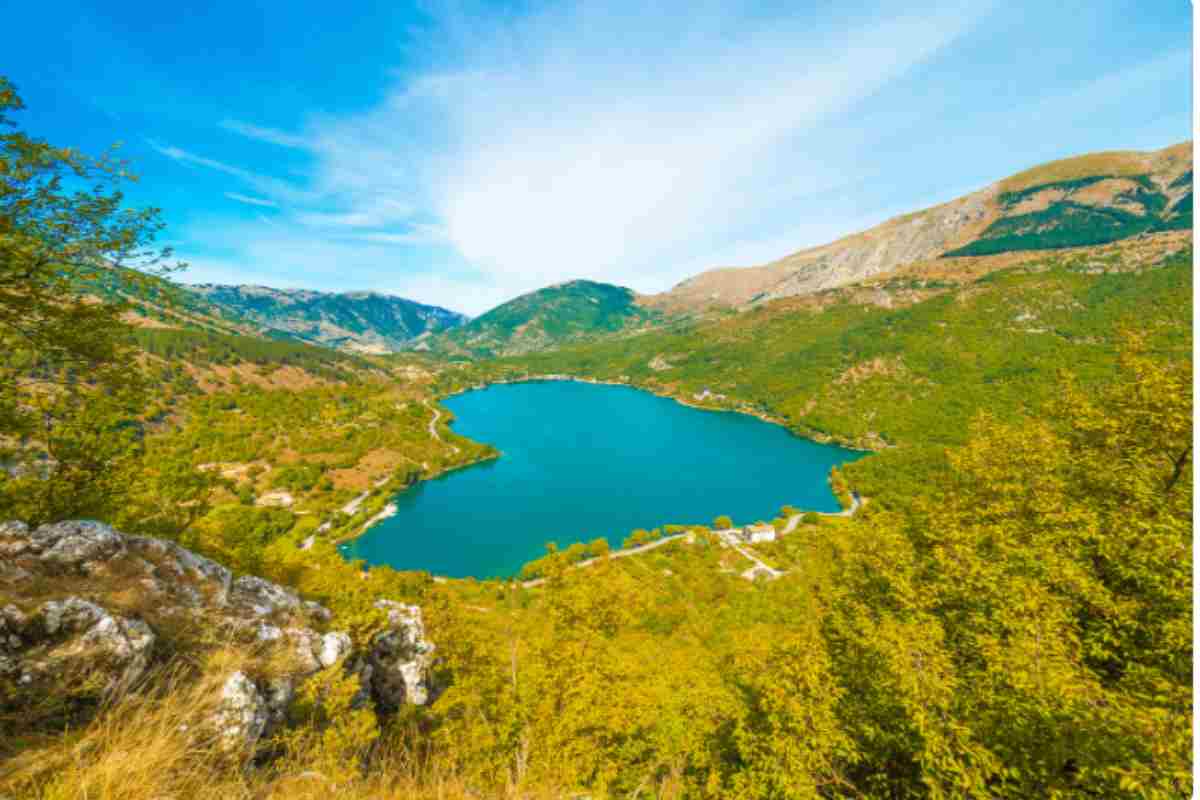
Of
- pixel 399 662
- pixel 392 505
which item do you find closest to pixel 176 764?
pixel 399 662

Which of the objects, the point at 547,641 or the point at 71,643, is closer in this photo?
the point at 71,643

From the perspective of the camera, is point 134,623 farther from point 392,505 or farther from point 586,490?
point 586,490

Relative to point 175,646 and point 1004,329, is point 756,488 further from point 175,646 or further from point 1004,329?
point 1004,329

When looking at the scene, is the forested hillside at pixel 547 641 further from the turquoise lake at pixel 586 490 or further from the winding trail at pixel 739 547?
the turquoise lake at pixel 586 490

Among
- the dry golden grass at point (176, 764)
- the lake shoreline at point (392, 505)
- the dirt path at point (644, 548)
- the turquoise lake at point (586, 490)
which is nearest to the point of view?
the dry golden grass at point (176, 764)

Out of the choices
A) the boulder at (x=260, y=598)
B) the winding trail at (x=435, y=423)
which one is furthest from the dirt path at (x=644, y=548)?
the winding trail at (x=435, y=423)

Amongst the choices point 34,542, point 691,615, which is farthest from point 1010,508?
point 691,615
